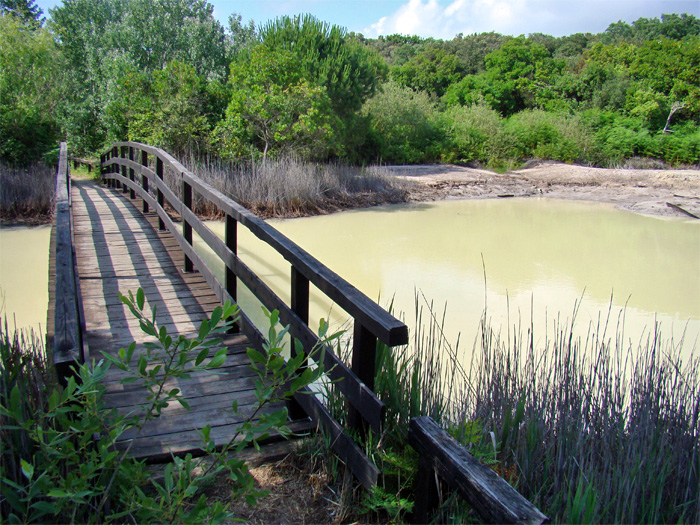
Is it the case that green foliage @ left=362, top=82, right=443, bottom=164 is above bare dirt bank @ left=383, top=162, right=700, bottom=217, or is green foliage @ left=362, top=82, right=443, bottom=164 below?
above

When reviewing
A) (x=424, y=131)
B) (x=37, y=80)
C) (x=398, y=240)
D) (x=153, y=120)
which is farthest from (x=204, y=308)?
(x=424, y=131)

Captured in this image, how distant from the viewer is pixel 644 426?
248cm

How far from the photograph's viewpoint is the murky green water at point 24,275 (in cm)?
574

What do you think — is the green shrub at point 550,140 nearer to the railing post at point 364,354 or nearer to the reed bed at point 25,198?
the reed bed at point 25,198

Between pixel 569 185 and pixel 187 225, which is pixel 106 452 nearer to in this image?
pixel 187 225

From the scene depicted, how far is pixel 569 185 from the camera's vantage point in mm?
17531

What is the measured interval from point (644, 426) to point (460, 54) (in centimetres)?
4752

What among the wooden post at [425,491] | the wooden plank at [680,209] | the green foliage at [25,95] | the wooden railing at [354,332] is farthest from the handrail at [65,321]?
the wooden plank at [680,209]

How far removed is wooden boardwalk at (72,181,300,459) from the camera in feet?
8.41

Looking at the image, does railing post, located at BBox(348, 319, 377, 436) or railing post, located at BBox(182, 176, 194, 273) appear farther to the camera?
railing post, located at BBox(182, 176, 194, 273)

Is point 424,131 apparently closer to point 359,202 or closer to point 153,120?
point 359,202

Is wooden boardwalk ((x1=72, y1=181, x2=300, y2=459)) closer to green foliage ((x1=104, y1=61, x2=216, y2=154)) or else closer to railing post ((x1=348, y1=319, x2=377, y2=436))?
railing post ((x1=348, y1=319, x2=377, y2=436))

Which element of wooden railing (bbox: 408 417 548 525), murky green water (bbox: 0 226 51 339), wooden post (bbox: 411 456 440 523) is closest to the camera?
wooden railing (bbox: 408 417 548 525)

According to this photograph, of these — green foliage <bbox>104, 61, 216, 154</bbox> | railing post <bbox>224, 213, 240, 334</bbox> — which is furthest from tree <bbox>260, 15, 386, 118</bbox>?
railing post <bbox>224, 213, 240, 334</bbox>
